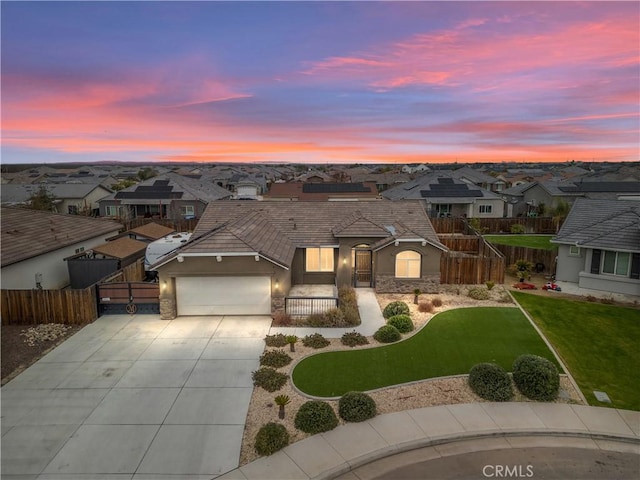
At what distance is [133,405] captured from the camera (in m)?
11.7

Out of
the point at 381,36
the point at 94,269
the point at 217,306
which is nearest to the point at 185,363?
the point at 217,306

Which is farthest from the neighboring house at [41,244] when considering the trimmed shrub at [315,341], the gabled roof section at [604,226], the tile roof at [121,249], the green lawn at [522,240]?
the green lawn at [522,240]

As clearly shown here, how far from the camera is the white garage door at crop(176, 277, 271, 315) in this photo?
1866 centimetres

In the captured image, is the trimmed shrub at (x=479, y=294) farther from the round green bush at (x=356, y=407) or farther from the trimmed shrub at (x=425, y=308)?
the round green bush at (x=356, y=407)

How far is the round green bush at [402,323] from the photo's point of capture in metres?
16.9

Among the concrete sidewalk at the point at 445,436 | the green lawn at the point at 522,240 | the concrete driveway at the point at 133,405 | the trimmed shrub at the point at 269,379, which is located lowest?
the concrete sidewalk at the point at 445,436

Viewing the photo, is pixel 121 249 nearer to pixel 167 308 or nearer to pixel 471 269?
pixel 167 308

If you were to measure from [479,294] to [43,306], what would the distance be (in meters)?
21.4

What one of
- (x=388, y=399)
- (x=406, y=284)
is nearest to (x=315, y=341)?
(x=388, y=399)

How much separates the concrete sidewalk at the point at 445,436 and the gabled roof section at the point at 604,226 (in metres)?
13.4

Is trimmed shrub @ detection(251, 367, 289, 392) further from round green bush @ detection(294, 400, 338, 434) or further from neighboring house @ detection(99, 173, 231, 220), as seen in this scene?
neighboring house @ detection(99, 173, 231, 220)

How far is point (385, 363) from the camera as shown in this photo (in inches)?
559

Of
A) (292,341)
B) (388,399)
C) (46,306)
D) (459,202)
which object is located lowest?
(388,399)

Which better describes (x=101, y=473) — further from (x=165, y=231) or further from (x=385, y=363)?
(x=165, y=231)
